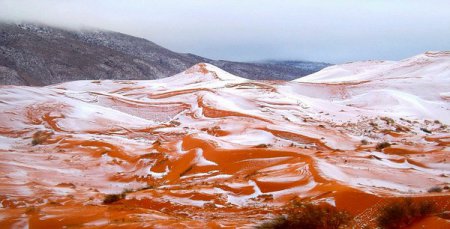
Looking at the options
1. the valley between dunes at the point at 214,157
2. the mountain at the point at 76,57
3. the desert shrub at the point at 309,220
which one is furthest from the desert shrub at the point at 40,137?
the mountain at the point at 76,57

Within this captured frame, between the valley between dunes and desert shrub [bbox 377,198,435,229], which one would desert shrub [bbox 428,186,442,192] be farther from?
desert shrub [bbox 377,198,435,229]

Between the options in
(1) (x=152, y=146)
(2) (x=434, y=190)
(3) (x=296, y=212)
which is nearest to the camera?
(3) (x=296, y=212)

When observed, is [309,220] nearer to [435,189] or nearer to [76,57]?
[435,189]

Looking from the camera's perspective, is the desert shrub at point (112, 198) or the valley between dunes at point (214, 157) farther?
the desert shrub at point (112, 198)

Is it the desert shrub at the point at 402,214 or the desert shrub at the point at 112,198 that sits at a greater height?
the desert shrub at the point at 402,214

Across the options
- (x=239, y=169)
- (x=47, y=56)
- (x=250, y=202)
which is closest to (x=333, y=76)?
(x=239, y=169)

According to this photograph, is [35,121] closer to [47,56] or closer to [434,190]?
[434,190]

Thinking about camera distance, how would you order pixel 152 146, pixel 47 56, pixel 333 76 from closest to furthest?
pixel 152 146
pixel 333 76
pixel 47 56

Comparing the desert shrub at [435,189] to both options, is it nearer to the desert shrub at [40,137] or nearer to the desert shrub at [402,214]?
the desert shrub at [402,214]

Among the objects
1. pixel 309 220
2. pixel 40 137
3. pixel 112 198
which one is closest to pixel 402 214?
pixel 309 220
